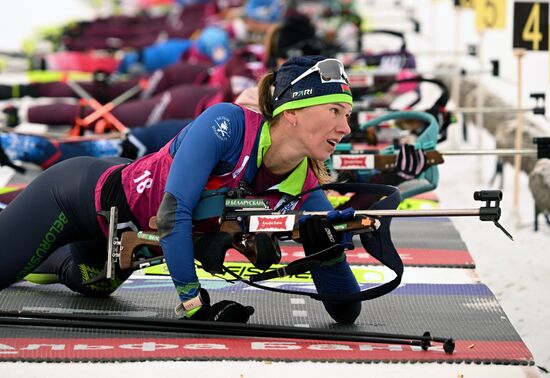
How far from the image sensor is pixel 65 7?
23.7 metres

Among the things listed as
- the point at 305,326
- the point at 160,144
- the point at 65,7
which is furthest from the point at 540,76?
the point at 65,7

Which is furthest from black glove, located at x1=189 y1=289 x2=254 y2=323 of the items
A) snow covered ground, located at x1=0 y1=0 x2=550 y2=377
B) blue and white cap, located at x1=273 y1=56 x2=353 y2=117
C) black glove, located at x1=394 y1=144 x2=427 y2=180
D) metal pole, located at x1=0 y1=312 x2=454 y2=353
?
black glove, located at x1=394 y1=144 x2=427 y2=180

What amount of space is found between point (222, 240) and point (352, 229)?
38 cm

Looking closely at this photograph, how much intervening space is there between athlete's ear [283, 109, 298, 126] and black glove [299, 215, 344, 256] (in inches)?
11.5

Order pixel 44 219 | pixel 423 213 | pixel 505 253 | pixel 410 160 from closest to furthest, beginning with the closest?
pixel 423 213 < pixel 44 219 < pixel 410 160 < pixel 505 253

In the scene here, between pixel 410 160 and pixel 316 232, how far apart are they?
160 centimetres

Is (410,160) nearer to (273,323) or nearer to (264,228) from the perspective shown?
(273,323)

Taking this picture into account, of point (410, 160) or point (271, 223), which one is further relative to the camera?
point (410, 160)

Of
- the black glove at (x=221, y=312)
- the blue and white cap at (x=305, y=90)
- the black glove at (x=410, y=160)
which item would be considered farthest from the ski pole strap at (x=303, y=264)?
the black glove at (x=410, y=160)

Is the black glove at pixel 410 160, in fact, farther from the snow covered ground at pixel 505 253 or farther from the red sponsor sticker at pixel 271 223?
the red sponsor sticker at pixel 271 223

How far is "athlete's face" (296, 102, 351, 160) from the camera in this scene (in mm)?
3215

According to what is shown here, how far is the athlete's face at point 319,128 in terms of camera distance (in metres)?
3.21

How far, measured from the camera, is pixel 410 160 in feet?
15.3

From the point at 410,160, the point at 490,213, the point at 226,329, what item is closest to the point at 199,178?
the point at 226,329
